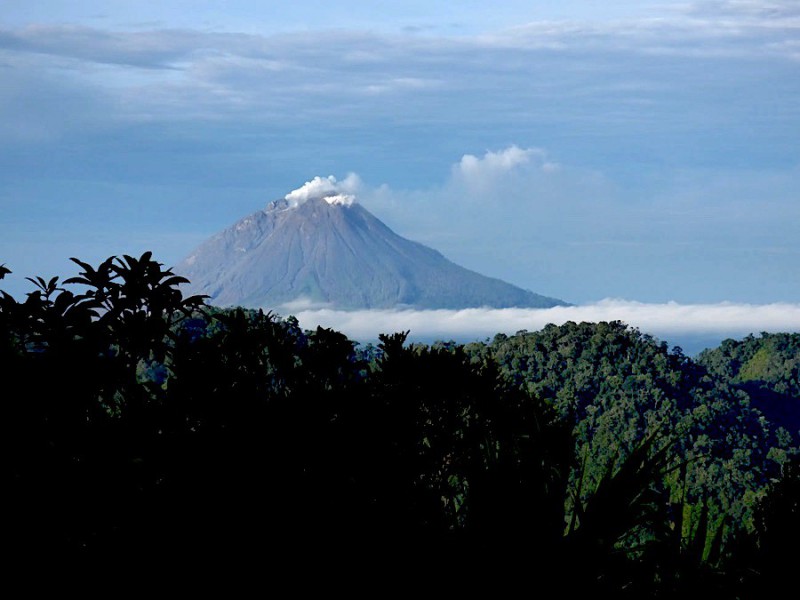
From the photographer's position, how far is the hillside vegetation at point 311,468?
4.23m

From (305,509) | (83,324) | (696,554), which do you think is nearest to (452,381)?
(83,324)

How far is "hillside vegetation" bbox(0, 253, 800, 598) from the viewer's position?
13.9 ft

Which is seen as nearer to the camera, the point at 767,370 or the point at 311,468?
the point at 311,468

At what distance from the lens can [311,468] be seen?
1366 centimetres

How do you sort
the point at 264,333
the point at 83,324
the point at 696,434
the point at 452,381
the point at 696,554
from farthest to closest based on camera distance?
the point at 696,434 → the point at 452,381 → the point at 264,333 → the point at 83,324 → the point at 696,554

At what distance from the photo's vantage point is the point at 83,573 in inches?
335

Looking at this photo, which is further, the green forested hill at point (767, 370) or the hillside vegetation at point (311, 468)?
the green forested hill at point (767, 370)

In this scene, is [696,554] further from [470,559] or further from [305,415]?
[305,415]

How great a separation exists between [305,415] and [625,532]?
Answer: 42.5 ft

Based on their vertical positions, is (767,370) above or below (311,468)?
above

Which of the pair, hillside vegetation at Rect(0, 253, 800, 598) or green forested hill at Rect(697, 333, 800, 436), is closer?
hillside vegetation at Rect(0, 253, 800, 598)

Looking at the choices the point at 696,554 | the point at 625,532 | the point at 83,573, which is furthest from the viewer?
the point at 83,573

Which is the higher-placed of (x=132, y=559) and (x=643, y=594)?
(x=643, y=594)

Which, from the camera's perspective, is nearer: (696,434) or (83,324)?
(83,324)
